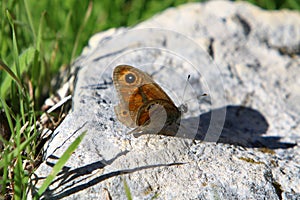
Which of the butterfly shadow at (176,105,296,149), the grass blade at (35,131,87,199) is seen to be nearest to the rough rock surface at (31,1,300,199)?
the butterfly shadow at (176,105,296,149)

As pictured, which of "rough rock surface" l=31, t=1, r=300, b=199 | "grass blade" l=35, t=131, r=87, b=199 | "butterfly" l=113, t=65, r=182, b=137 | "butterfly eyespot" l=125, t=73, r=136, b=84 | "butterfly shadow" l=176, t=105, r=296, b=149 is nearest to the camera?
"grass blade" l=35, t=131, r=87, b=199

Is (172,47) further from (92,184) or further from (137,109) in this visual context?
(92,184)

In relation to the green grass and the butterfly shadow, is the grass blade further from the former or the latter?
the butterfly shadow

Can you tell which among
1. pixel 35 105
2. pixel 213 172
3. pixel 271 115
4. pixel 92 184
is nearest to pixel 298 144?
pixel 271 115

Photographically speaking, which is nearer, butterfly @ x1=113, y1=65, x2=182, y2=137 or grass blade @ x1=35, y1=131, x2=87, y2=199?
grass blade @ x1=35, y1=131, x2=87, y2=199

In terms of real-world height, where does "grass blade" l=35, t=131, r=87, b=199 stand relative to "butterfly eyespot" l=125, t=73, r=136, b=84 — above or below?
below

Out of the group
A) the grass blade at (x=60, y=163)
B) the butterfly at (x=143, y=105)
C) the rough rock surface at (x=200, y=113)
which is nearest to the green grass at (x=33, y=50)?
the grass blade at (x=60, y=163)
